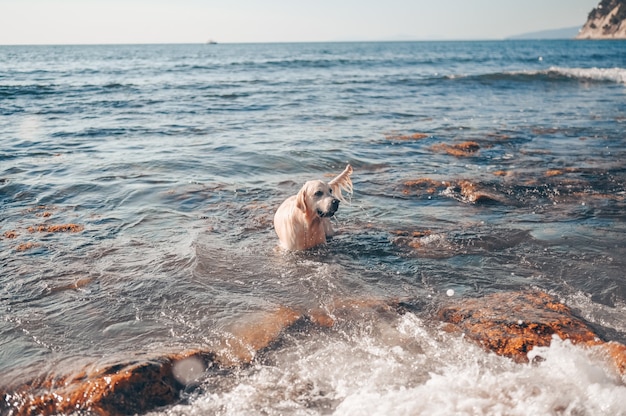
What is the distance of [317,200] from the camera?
668 centimetres

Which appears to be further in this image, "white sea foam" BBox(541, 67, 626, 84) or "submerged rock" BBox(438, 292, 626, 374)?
"white sea foam" BBox(541, 67, 626, 84)

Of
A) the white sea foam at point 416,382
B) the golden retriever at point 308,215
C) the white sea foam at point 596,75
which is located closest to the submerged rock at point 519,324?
the white sea foam at point 416,382

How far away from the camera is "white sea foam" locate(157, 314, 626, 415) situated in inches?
145

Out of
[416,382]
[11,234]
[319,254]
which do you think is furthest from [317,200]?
[11,234]

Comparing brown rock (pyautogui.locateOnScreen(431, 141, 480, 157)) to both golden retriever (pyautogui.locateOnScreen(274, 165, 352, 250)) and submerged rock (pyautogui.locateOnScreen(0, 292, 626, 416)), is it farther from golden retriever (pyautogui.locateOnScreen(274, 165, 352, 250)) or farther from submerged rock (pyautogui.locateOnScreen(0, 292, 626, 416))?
submerged rock (pyautogui.locateOnScreen(0, 292, 626, 416))

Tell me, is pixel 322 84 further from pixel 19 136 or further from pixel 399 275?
pixel 399 275

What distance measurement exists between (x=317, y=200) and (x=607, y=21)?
14854 cm

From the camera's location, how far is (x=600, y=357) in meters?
4.12

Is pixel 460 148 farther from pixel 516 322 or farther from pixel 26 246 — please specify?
pixel 26 246

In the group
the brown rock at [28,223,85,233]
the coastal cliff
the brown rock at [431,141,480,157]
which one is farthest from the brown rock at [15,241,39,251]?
the coastal cliff

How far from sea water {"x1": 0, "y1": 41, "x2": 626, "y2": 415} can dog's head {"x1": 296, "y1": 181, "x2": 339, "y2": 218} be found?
60 cm

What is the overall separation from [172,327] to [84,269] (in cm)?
188

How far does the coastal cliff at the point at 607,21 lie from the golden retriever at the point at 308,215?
139556mm

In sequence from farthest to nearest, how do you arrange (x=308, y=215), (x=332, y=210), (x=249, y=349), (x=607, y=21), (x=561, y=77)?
(x=607, y=21)
(x=561, y=77)
(x=308, y=215)
(x=332, y=210)
(x=249, y=349)
